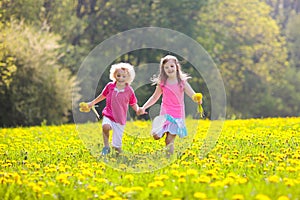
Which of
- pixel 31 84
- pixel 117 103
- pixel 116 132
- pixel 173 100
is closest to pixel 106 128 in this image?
pixel 116 132

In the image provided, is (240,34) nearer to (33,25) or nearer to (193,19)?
(193,19)

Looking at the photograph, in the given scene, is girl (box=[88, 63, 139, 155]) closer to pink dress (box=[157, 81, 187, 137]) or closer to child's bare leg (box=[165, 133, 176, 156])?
pink dress (box=[157, 81, 187, 137])

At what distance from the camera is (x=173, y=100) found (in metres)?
8.53

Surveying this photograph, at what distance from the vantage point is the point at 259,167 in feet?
20.9

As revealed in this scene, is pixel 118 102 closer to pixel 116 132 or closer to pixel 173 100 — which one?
pixel 116 132

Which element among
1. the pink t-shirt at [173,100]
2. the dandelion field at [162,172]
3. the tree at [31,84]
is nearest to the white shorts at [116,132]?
the dandelion field at [162,172]

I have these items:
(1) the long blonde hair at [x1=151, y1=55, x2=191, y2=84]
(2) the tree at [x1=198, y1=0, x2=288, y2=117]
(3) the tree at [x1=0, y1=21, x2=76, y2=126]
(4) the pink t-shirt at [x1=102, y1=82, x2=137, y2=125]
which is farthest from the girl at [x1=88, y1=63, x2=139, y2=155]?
(2) the tree at [x1=198, y1=0, x2=288, y2=117]

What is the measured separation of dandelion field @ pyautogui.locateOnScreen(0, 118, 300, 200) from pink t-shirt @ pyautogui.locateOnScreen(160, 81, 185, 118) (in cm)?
55

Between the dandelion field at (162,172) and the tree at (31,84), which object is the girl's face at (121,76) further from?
the tree at (31,84)

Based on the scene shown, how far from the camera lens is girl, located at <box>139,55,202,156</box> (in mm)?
8414

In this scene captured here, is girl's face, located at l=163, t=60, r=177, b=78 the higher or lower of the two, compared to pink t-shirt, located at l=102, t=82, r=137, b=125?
higher

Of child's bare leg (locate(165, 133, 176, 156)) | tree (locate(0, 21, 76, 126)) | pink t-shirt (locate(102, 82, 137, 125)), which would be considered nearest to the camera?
child's bare leg (locate(165, 133, 176, 156))

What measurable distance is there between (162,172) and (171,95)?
240cm

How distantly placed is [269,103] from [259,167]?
29.5 meters
